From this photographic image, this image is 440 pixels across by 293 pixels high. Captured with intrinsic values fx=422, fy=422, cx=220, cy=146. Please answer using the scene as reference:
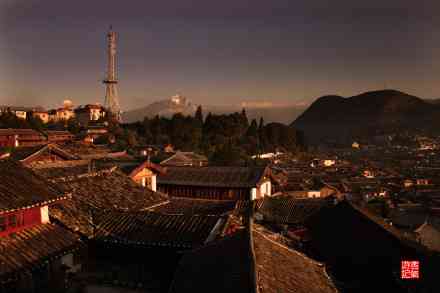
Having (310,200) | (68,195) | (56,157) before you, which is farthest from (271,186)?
(68,195)

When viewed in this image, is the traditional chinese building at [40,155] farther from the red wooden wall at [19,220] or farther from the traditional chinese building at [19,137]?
the traditional chinese building at [19,137]

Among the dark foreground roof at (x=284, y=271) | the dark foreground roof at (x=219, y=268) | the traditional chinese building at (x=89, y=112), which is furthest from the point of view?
the traditional chinese building at (x=89, y=112)

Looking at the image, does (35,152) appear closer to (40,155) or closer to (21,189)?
(40,155)

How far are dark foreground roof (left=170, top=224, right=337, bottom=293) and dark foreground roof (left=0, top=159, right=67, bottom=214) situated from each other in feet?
15.2

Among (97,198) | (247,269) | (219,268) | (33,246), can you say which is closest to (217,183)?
(97,198)

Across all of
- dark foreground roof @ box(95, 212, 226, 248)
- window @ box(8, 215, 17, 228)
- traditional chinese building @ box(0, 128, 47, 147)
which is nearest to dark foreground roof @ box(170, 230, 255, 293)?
dark foreground roof @ box(95, 212, 226, 248)

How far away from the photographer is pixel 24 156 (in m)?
27.3

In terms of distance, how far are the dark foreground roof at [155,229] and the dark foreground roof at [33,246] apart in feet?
6.48

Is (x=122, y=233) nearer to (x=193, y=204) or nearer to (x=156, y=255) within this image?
(x=156, y=255)

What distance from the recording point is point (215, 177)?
3456cm

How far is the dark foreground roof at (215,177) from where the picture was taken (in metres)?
33.5

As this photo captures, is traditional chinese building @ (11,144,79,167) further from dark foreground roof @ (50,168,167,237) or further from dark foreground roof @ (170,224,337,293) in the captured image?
dark foreground roof @ (170,224,337,293)

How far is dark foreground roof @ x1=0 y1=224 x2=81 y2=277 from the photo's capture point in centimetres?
1054

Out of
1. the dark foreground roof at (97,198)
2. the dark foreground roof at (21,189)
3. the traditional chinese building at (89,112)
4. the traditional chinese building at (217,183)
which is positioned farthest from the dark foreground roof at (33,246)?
the traditional chinese building at (89,112)
